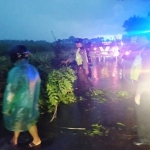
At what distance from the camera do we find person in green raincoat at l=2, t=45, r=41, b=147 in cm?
456

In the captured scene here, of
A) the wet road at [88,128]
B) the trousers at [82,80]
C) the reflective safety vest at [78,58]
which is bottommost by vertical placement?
the wet road at [88,128]

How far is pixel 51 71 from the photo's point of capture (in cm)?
798

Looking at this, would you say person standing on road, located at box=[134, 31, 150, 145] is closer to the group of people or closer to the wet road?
the group of people

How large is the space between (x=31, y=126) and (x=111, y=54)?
23.1m

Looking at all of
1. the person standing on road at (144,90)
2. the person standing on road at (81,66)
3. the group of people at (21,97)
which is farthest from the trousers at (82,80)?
the group of people at (21,97)

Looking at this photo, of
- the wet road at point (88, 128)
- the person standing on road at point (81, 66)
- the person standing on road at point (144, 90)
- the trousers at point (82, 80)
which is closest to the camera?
the wet road at point (88, 128)

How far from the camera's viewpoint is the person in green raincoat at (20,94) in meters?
4.56

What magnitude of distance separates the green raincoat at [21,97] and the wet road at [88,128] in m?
0.73

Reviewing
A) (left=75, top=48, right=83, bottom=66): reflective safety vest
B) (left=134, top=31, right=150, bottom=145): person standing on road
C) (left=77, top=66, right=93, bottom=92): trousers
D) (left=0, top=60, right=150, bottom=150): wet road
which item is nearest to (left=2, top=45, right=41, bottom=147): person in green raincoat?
(left=0, top=60, right=150, bottom=150): wet road

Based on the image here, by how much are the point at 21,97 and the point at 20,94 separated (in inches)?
2.4

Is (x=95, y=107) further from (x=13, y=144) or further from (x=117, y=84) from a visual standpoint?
(x=117, y=84)

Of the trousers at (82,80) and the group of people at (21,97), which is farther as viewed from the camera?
the trousers at (82,80)

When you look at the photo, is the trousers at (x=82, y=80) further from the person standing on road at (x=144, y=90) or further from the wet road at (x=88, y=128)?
the person standing on road at (x=144, y=90)

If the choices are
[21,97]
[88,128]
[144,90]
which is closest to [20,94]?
[21,97]
